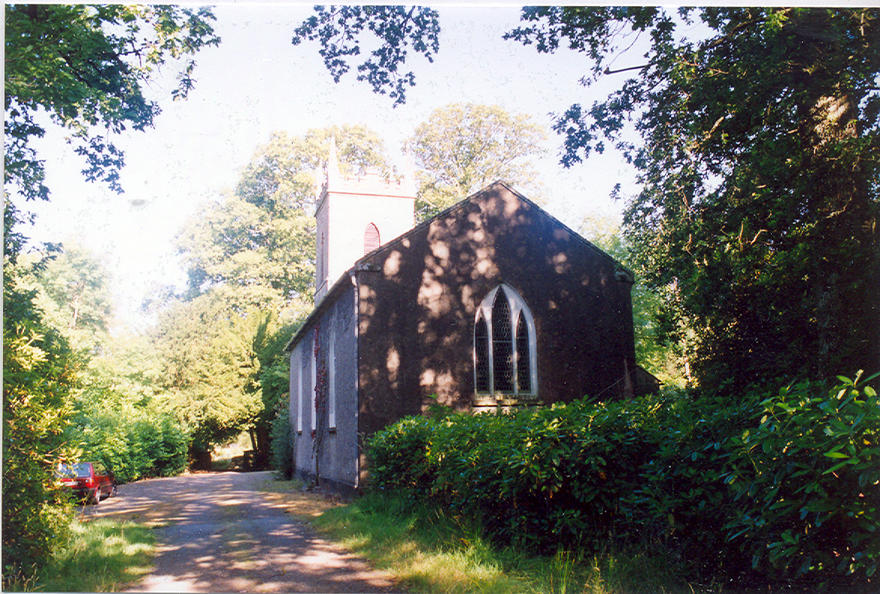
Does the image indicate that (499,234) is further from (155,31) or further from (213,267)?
(213,267)

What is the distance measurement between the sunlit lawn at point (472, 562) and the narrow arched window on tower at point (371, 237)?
721 inches

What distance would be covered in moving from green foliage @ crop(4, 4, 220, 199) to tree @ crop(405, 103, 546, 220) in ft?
15.2

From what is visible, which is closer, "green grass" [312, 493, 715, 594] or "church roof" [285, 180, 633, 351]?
"green grass" [312, 493, 715, 594]

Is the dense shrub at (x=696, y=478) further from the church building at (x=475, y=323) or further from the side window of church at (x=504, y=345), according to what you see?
the side window of church at (x=504, y=345)

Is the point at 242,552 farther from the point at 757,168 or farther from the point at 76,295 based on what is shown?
the point at 76,295

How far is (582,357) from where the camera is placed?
15.3 metres

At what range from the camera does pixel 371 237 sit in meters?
27.4

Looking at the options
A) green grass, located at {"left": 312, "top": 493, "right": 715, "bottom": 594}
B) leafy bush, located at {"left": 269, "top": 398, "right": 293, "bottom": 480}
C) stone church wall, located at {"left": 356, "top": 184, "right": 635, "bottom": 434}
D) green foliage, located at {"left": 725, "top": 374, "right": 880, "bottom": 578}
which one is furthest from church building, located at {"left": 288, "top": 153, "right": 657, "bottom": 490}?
green foliage, located at {"left": 725, "top": 374, "right": 880, "bottom": 578}

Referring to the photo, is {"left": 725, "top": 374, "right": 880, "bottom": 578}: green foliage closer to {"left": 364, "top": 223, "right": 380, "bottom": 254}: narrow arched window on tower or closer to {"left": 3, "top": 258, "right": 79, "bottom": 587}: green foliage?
{"left": 3, "top": 258, "right": 79, "bottom": 587}: green foliage

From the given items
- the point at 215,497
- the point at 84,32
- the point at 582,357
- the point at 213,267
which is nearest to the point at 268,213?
the point at 213,267

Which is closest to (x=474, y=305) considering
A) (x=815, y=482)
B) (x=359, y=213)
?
(x=815, y=482)

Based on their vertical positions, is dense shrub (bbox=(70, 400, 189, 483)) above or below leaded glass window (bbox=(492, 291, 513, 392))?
below

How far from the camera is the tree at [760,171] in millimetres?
7797

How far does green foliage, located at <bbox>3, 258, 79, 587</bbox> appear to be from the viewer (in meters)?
5.77
